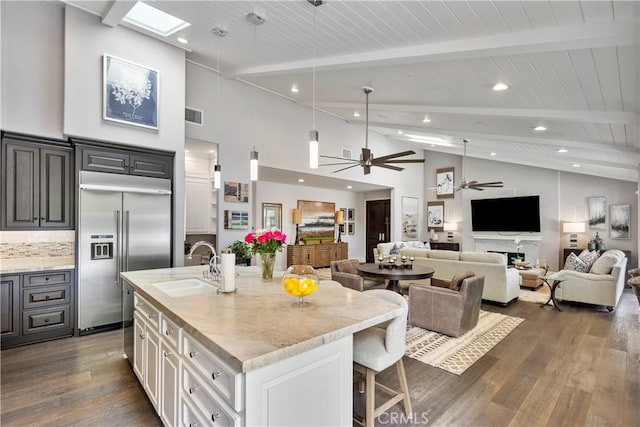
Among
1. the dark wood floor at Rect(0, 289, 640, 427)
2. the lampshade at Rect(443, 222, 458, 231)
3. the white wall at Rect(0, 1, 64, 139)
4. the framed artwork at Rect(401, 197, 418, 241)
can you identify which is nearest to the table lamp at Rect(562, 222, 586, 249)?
the lampshade at Rect(443, 222, 458, 231)

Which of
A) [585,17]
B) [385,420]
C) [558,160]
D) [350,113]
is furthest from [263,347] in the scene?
[558,160]

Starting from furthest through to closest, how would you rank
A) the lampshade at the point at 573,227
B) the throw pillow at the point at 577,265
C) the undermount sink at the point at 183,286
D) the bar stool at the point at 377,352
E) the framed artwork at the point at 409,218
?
1. the framed artwork at the point at 409,218
2. the lampshade at the point at 573,227
3. the throw pillow at the point at 577,265
4. the undermount sink at the point at 183,286
5. the bar stool at the point at 377,352

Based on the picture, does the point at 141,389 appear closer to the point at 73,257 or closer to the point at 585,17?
the point at 73,257

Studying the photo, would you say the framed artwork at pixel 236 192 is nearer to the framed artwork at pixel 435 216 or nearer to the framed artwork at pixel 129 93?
the framed artwork at pixel 129 93

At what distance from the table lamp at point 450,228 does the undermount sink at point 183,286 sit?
9.71 m

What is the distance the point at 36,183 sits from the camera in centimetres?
378

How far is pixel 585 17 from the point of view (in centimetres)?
245

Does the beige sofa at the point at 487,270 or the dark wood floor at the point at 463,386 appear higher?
the beige sofa at the point at 487,270

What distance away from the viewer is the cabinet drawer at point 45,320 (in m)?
3.57

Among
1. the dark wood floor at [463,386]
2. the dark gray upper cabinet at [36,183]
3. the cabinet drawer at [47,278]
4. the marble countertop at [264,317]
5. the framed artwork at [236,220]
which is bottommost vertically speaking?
the dark wood floor at [463,386]

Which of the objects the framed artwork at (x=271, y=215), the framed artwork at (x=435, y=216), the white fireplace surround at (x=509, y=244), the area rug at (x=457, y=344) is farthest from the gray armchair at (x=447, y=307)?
the framed artwork at (x=435, y=216)

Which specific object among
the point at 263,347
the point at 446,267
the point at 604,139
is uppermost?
the point at 604,139

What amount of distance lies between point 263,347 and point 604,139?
6.02 metres

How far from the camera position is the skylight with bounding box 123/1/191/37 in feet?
13.1
